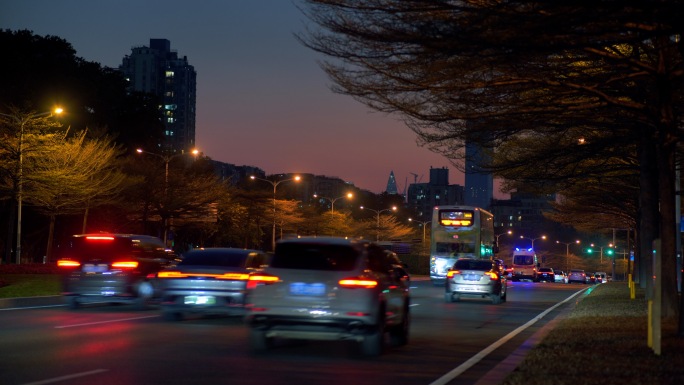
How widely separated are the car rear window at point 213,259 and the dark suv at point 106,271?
2.41 m

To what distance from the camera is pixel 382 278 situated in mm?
15422

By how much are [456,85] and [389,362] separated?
17.8 ft

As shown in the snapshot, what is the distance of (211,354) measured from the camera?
14.5 meters

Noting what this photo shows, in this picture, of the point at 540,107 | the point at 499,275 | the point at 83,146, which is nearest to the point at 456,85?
the point at 540,107

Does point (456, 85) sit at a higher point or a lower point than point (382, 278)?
higher

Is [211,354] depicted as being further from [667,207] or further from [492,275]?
[492,275]

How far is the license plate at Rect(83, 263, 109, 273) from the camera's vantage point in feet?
76.1

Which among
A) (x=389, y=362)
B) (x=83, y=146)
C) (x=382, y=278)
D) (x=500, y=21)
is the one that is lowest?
(x=389, y=362)

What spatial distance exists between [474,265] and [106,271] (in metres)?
14.1

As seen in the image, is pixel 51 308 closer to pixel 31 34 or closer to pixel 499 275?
pixel 499 275

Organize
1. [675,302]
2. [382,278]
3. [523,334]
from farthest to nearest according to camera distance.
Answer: [675,302]
[523,334]
[382,278]

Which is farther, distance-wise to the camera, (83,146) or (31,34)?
(31,34)

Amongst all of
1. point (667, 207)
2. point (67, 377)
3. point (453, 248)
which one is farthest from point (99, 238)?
point (453, 248)

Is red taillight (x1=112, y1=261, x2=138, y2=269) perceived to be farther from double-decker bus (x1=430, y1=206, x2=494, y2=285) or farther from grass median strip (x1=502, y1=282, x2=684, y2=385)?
double-decker bus (x1=430, y1=206, x2=494, y2=285)
